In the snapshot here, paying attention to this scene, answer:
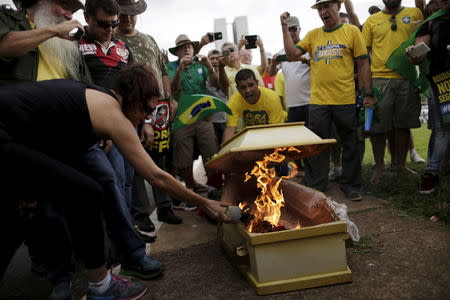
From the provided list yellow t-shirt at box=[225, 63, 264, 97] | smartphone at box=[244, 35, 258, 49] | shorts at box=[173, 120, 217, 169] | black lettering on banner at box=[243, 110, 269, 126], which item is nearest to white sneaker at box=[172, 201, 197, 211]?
shorts at box=[173, 120, 217, 169]

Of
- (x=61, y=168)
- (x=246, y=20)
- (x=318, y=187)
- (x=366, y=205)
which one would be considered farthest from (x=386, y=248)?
(x=246, y=20)

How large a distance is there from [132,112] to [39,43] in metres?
0.77

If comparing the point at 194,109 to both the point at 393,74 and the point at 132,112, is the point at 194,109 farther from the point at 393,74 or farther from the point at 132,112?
the point at 393,74

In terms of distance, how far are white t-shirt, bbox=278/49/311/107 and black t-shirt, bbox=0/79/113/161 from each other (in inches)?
148

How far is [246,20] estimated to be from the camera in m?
19.0

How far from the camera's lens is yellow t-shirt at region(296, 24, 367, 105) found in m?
4.27

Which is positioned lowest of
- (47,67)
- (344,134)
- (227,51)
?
(344,134)

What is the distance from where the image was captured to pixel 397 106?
474 centimetres

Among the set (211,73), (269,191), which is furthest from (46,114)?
(211,73)

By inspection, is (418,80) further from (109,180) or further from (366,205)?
(109,180)

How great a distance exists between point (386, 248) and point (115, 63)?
9.27ft

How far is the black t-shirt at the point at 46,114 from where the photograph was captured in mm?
1987

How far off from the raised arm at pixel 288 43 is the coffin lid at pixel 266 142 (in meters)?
1.87

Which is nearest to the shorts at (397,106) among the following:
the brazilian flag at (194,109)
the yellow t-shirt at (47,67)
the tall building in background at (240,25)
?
the brazilian flag at (194,109)
